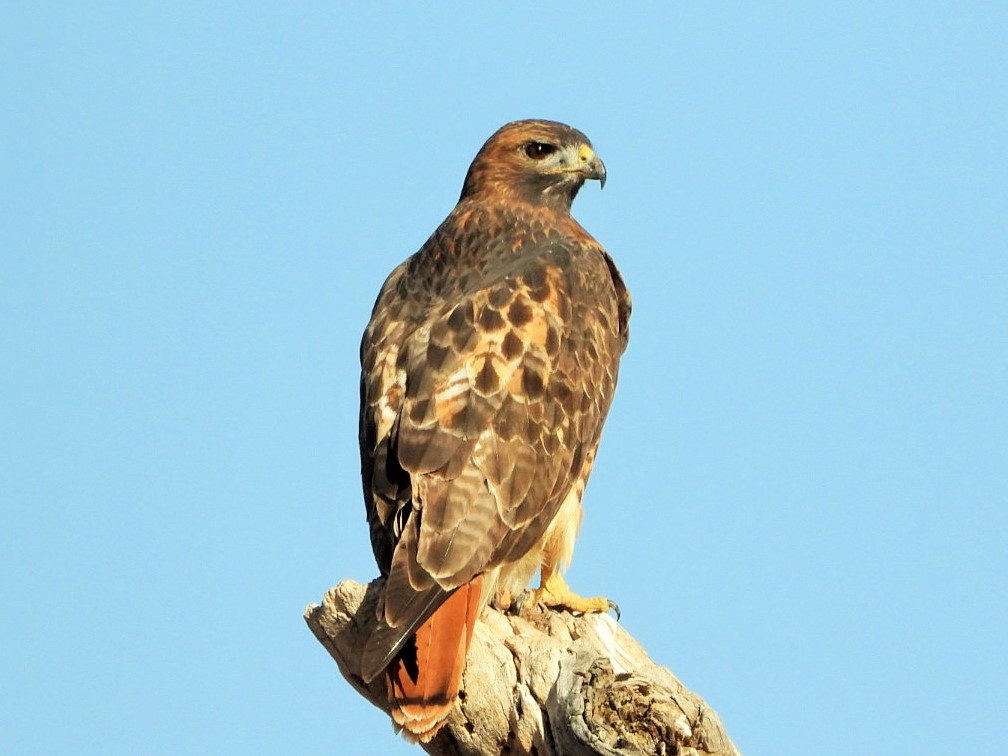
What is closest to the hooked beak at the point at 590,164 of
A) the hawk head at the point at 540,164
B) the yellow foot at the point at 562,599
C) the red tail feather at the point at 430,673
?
the hawk head at the point at 540,164

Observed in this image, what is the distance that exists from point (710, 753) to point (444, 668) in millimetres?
1130

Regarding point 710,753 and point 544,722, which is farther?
point 544,722

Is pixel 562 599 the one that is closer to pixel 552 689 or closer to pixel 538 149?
pixel 552 689

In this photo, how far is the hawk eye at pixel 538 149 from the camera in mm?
8695

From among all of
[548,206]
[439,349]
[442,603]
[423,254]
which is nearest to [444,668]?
[442,603]

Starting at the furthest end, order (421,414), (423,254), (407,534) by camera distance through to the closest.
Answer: (423,254) < (421,414) < (407,534)

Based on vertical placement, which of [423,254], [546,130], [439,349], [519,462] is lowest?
[519,462]

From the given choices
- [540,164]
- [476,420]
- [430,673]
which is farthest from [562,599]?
[540,164]

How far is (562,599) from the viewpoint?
737 centimetres

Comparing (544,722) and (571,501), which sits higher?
(571,501)

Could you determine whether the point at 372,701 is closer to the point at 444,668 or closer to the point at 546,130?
the point at 444,668

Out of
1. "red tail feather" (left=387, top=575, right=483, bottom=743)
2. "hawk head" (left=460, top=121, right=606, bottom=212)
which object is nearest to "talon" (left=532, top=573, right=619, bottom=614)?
"red tail feather" (left=387, top=575, right=483, bottom=743)

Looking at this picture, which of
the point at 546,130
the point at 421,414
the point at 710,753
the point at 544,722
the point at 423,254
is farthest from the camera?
the point at 546,130

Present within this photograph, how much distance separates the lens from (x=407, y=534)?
6.42 metres
